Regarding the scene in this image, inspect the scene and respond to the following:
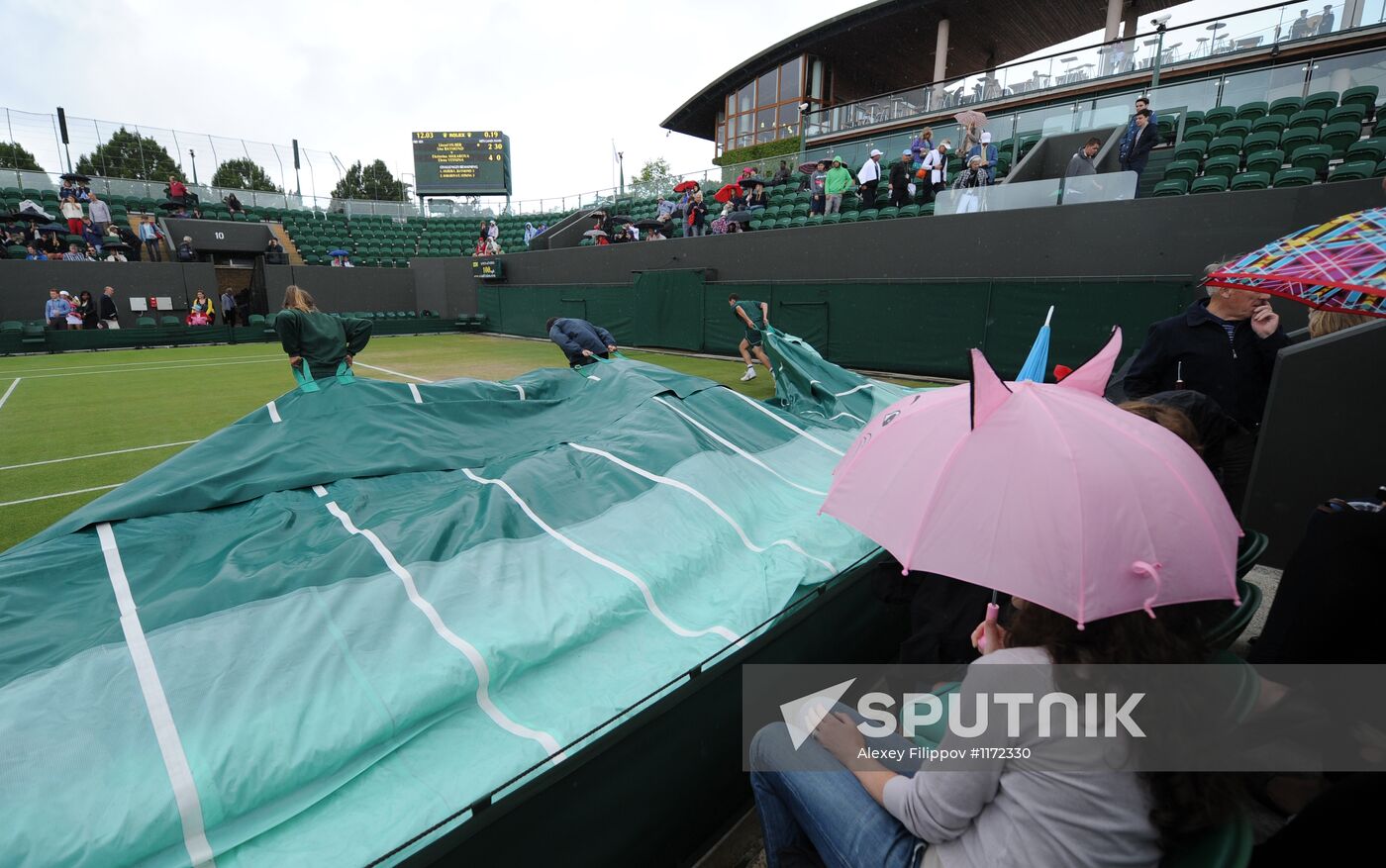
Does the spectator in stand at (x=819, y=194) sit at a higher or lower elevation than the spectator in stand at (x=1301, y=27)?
lower

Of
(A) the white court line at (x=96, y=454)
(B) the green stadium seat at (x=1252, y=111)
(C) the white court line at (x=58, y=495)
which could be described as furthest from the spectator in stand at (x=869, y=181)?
(C) the white court line at (x=58, y=495)

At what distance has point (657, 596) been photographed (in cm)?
285

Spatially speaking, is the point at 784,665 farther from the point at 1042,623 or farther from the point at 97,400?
the point at 97,400

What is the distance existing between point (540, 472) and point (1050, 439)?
2.93 metres

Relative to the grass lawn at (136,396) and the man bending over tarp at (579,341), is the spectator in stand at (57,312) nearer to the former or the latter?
the grass lawn at (136,396)

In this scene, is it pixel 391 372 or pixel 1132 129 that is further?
pixel 391 372

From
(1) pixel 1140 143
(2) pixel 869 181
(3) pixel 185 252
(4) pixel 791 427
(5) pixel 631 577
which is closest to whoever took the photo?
(5) pixel 631 577

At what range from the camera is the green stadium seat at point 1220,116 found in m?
11.9

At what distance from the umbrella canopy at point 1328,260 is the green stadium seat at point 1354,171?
9.35m

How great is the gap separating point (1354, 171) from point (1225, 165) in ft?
7.07

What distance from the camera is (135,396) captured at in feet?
34.0

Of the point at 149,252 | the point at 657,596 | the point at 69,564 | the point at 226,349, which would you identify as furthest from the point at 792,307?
the point at 149,252

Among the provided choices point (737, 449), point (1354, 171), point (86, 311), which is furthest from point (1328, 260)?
point (86, 311)

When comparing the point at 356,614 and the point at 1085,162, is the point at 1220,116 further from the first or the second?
the point at 356,614
